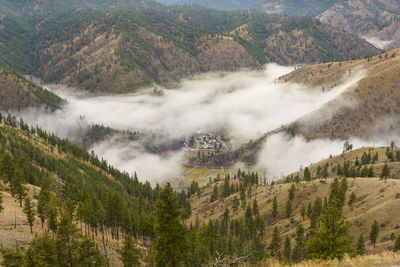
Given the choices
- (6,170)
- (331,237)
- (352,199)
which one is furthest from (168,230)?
(352,199)

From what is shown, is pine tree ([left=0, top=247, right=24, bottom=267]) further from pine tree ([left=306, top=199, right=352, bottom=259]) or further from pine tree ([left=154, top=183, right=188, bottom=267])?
pine tree ([left=306, top=199, right=352, bottom=259])

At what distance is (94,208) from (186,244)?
5311 cm

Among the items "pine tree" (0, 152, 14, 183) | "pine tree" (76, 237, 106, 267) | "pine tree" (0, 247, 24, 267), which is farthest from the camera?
"pine tree" (0, 152, 14, 183)

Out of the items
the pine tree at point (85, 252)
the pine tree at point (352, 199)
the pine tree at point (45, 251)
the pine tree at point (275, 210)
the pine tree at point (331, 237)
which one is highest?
the pine tree at point (331, 237)

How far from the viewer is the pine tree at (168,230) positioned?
43.3 metres

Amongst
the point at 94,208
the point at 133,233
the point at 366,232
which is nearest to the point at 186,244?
the point at 94,208

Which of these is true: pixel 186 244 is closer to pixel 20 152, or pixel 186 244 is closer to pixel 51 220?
pixel 51 220

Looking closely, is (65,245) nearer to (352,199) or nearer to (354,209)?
(354,209)

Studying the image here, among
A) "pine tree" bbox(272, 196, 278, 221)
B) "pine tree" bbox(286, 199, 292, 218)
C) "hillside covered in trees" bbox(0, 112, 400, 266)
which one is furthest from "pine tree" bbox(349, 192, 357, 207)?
"pine tree" bbox(272, 196, 278, 221)

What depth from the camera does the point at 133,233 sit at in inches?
4035

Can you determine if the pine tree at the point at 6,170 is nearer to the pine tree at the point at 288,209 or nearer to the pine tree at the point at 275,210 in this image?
the pine tree at the point at 275,210

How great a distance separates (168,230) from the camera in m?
43.8

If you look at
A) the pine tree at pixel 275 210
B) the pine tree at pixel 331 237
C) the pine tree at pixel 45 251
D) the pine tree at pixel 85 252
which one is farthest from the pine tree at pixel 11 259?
the pine tree at pixel 275 210

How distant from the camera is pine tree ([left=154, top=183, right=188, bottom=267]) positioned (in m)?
43.3
